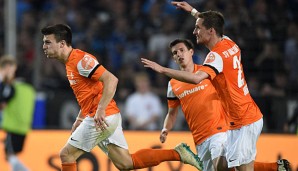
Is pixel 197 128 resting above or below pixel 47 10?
below

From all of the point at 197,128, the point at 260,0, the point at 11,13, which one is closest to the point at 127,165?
the point at 197,128

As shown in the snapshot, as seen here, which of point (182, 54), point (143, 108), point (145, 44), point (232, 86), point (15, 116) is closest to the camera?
point (232, 86)

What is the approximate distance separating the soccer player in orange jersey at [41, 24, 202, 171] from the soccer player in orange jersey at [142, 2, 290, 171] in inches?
38.6

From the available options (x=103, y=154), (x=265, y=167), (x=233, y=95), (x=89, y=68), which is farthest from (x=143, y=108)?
(x=233, y=95)

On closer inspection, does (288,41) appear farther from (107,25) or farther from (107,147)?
(107,147)

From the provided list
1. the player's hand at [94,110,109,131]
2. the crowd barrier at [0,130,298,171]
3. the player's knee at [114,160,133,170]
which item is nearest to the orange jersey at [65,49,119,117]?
the player's hand at [94,110,109,131]

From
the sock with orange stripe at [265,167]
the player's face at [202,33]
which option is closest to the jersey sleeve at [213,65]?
the player's face at [202,33]

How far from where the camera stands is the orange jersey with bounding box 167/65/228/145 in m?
7.87

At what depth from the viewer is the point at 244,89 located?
23.4ft

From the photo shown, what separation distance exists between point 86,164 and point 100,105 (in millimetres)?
3326

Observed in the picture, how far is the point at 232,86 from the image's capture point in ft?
23.1

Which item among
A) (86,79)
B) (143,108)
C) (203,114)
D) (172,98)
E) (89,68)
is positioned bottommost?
(143,108)

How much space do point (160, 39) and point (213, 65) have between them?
7040 mm

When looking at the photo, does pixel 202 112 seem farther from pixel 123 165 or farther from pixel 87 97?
pixel 87 97
